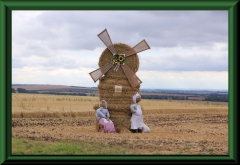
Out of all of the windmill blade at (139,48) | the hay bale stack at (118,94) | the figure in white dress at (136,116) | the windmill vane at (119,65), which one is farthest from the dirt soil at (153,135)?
the windmill blade at (139,48)

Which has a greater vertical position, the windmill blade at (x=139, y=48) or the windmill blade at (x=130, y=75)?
the windmill blade at (x=139, y=48)

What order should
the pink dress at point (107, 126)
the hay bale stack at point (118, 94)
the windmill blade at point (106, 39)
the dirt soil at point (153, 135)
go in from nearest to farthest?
the dirt soil at point (153, 135) < the pink dress at point (107, 126) < the windmill blade at point (106, 39) < the hay bale stack at point (118, 94)

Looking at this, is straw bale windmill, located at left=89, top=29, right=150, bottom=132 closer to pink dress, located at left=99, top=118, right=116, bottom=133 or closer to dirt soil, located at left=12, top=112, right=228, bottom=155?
pink dress, located at left=99, top=118, right=116, bottom=133

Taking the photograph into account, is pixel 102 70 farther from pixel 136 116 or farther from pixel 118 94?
pixel 136 116

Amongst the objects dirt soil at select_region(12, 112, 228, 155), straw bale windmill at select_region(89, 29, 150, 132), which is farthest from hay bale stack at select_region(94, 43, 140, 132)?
dirt soil at select_region(12, 112, 228, 155)

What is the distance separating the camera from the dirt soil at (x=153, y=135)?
36.5 feet

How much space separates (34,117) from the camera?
1889 centimetres

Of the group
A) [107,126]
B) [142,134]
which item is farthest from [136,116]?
[107,126]

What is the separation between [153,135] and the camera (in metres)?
13.3

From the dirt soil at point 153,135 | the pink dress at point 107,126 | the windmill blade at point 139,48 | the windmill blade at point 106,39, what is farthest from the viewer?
the windmill blade at point 139,48

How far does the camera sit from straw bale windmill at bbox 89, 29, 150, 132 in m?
13.7

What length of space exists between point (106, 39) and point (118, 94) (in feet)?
5.85

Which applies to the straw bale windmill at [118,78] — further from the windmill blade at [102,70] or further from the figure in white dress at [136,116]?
the figure in white dress at [136,116]

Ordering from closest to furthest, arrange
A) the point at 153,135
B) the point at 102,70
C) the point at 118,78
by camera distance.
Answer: the point at 153,135
the point at 102,70
the point at 118,78
